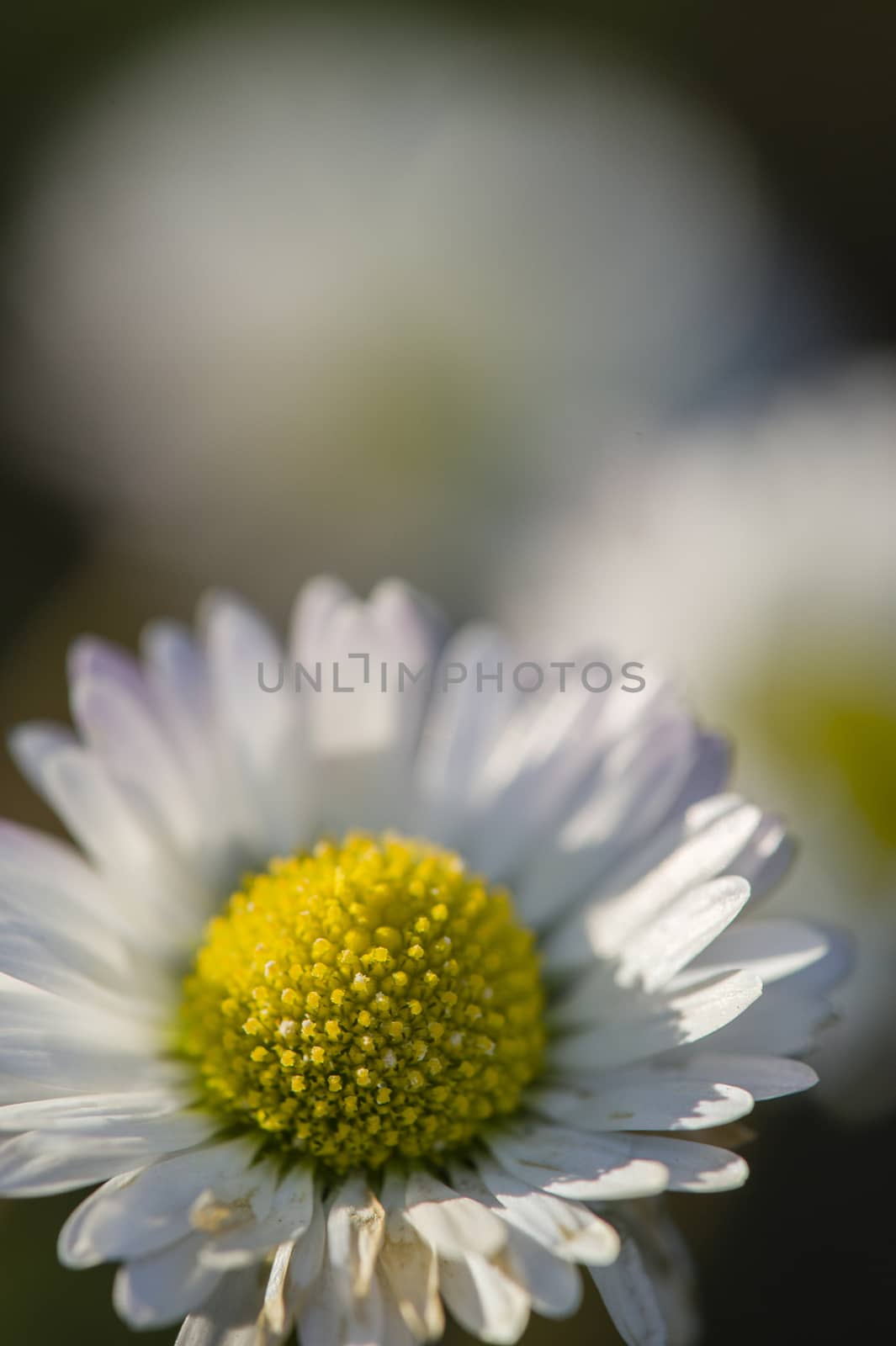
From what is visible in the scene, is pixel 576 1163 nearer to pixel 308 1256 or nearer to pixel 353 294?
pixel 308 1256

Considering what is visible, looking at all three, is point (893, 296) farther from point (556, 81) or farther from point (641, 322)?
point (556, 81)

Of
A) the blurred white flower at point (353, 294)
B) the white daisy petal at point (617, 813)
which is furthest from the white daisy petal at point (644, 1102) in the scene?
the blurred white flower at point (353, 294)

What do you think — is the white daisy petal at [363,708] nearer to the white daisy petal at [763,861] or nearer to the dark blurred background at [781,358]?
the white daisy petal at [763,861]

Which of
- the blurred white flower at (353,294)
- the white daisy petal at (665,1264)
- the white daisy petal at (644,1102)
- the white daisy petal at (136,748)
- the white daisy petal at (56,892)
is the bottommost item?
the white daisy petal at (665,1264)

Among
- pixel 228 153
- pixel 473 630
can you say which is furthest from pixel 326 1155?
pixel 228 153

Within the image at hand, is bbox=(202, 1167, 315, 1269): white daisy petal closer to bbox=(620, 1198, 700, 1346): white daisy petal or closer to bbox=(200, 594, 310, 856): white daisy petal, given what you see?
bbox=(620, 1198, 700, 1346): white daisy petal
